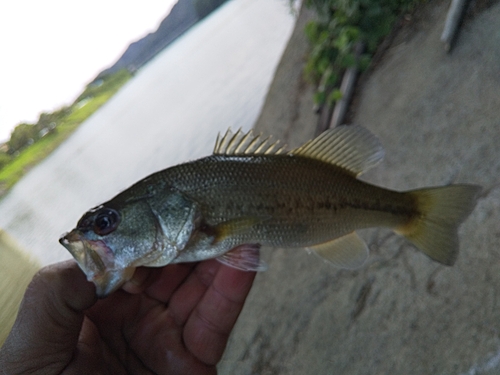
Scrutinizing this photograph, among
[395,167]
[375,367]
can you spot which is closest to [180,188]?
[375,367]

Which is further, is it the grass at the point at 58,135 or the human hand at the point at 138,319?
the grass at the point at 58,135

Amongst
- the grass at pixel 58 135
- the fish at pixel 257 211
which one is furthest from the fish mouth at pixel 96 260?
the grass at pixel 58 135

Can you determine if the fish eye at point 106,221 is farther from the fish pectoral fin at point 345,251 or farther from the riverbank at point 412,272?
the riverbank at point 412,272

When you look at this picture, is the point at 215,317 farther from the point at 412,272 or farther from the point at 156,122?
the point at 156,122

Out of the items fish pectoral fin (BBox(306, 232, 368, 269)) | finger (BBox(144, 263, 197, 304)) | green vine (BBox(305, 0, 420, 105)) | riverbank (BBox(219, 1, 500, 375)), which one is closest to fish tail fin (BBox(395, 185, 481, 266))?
fish pectoral fin (BBox(306, 232, 368, 269))

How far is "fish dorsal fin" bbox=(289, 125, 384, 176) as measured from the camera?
121 centimetres

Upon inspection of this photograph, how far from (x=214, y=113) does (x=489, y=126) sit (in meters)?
2.98

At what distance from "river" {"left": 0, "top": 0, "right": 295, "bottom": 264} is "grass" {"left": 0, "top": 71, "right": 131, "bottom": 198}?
0.15 metres

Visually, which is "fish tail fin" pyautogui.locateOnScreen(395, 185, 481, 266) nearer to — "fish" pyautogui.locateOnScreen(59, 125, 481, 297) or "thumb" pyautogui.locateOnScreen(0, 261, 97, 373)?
"fish" pyautogui.locateOnScreen(59, 125, 481, 297)

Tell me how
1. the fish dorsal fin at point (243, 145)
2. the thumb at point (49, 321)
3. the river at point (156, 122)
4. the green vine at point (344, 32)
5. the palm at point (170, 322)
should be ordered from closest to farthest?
the thumb at point (49, 321) → the fish dorsal fin at point (243, 145) → the palm at point (170, 322) → the river at point (156, 122) → the green vine at point (344, 32)

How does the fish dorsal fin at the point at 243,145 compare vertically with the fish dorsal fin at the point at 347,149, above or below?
above

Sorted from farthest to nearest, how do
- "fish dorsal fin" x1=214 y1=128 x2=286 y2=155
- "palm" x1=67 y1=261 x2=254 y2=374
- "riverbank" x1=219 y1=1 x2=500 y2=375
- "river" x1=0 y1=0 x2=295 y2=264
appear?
"river" x1=0 y1=0 x2=295 y2=264, "riverbank" x1=219 y1=1 x2=500 y2=375, "palm" x1=67 y1=261 x2=254 y2=374, "fish dorsal fin" x1=214 y1=128 x2=286 y2=155

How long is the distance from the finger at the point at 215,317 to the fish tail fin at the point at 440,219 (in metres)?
0.66

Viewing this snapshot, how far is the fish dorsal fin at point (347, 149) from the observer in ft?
3.96
